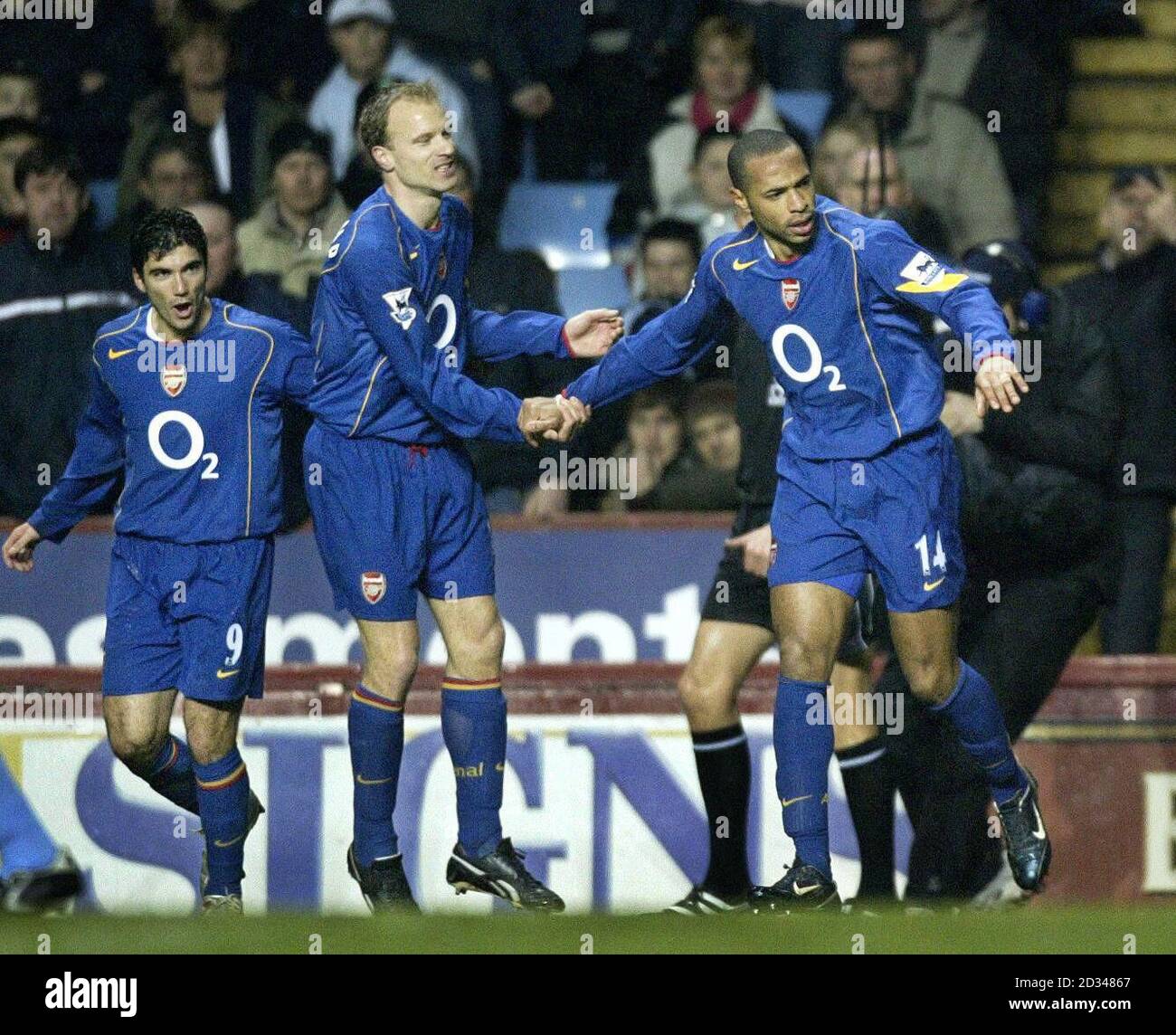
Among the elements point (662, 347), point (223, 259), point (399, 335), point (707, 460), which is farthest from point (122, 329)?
point (707, 460)

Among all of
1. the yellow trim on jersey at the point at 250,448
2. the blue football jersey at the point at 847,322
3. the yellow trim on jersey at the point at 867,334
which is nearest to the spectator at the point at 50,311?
the yellow trim on jersey at the point at 250,448

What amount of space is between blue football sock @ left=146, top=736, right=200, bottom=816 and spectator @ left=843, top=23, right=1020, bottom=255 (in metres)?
3.90

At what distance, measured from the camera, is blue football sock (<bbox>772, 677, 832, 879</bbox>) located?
5891 millimetres

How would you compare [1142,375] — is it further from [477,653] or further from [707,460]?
[477,653]

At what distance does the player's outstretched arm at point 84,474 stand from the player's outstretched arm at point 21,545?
0.02 metres

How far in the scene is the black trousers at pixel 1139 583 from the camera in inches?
323

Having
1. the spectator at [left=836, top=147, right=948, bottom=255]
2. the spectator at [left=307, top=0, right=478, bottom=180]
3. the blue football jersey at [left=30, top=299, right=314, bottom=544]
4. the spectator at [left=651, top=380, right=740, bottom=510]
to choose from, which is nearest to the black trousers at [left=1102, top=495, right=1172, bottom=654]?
the spectator at [left=836, top=147, right=948, bottom=255]

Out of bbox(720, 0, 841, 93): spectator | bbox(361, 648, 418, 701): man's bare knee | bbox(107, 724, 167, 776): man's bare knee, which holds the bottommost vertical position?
bbox(107, 724, 167, 776): man's bare knee

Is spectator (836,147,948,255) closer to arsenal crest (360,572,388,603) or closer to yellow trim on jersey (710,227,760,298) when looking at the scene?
yellow trim on jersey (710,227,760,298)

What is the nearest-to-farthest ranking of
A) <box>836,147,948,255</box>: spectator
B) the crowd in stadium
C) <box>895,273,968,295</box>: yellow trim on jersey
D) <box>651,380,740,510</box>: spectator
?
<box>895,273,968,295</box>: yellow trim on jersey < the crowd in stadium < <box>836,147,948,255</box>: spectator < <box>651,380,740,510</box>: spectator

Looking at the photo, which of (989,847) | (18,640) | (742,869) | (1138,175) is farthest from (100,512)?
(1138,175)

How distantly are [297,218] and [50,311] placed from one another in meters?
0.99

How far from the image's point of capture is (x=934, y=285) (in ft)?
19.1
